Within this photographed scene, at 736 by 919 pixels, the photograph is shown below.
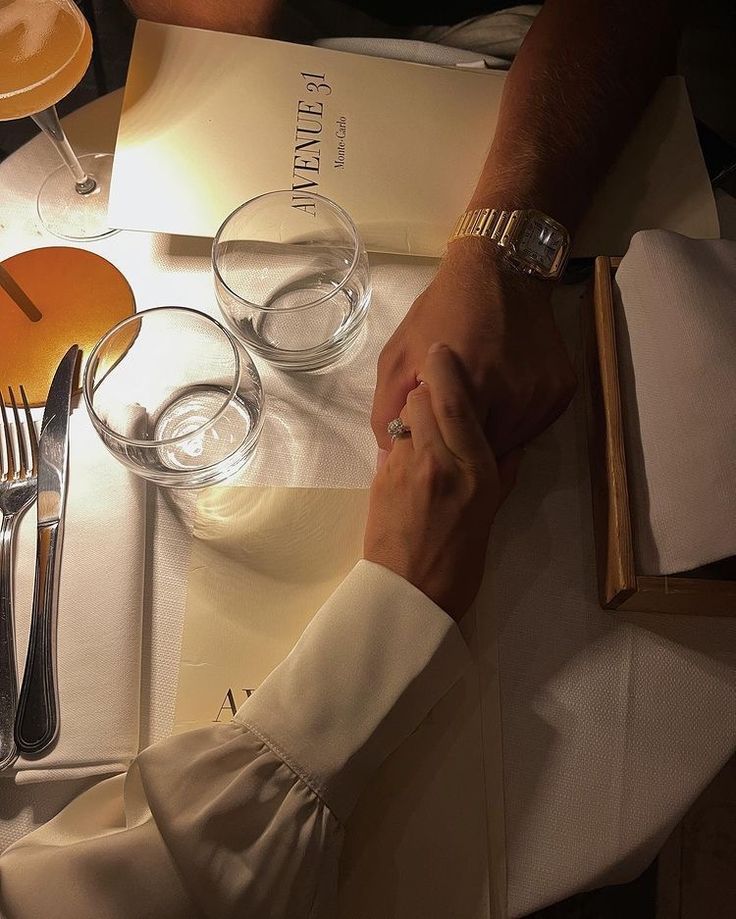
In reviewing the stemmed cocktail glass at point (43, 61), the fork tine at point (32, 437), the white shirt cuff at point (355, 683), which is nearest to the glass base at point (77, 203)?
the stemmed cocktail glass at point (43, 61)

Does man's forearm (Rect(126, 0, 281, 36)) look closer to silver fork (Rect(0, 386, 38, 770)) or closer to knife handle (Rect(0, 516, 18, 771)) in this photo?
silver fork (Rect(0, 386, 38, 770))

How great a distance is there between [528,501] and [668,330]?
0.18 metres

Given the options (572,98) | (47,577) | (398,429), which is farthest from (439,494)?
(572,98)

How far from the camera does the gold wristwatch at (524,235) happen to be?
694 mm

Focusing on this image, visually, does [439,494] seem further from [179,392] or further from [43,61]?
[43,61]

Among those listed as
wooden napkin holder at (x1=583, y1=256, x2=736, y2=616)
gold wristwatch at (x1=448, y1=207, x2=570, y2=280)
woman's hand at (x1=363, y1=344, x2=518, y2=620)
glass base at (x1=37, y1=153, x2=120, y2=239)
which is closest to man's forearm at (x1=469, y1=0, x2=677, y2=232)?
gold wristwatch at (x1=448, y1=207, x2=570, y2=280)

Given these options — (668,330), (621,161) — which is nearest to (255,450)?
(668,330)

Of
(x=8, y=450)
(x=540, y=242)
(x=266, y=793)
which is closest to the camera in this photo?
(x=266, y=793)

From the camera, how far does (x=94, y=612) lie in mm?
560

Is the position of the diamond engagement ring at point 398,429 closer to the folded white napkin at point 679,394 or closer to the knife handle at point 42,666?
the folded white napkin at point 679,394

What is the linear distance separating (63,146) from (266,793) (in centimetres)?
63

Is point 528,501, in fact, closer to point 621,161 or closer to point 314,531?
point 314,531

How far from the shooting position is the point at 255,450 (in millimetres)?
632

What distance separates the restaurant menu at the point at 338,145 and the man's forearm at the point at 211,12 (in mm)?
73
